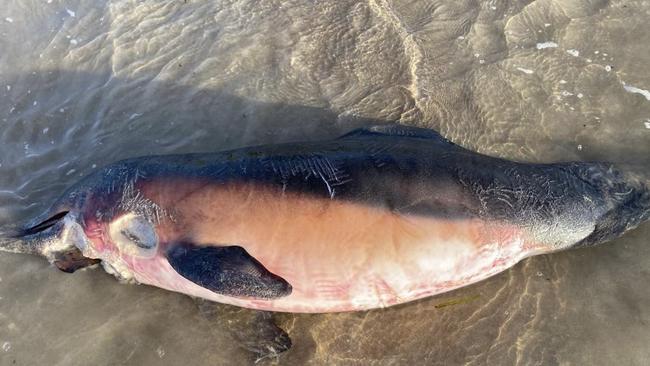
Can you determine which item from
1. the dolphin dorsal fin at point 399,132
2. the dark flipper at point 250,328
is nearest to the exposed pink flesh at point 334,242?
the dark flipper at point 250,328

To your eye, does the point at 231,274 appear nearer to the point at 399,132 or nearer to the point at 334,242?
the point at 334,242

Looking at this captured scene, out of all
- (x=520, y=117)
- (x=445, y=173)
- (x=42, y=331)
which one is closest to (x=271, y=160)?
(x=445, y=173)

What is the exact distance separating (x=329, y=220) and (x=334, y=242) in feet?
0.52

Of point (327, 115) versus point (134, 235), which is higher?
point (134, 235)

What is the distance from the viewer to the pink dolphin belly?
3803 mm

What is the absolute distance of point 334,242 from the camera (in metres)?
3.79

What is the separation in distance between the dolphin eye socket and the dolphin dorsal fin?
182cm

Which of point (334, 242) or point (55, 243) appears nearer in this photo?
point (334, 242)

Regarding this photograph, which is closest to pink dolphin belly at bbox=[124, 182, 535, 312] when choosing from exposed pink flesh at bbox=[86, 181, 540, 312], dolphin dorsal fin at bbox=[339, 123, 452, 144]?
exposed pink flesh at bbox=[86, 181, 540, 312]

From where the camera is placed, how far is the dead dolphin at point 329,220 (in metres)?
3.80

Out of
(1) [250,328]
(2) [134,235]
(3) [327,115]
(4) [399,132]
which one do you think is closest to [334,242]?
(1) [250,328]

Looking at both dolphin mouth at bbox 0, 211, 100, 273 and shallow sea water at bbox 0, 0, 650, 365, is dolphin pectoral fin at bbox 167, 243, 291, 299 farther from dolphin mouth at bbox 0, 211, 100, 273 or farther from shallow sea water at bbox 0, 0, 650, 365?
dolphin mouth at bbox 0, 211, 100, 273

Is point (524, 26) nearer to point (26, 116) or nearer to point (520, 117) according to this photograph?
point (520, 117)

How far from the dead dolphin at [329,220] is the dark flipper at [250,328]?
0.70 feet
